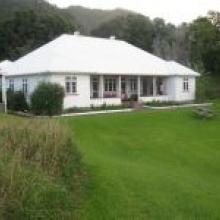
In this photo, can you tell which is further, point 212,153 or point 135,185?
point 212,153

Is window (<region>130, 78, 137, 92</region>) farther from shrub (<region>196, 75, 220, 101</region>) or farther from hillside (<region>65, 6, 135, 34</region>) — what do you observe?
hillside (<region>65, 6, 135, 34</region>)

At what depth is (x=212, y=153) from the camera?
64.6 ft

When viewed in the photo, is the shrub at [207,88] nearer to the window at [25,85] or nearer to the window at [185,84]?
the window at [185,84]

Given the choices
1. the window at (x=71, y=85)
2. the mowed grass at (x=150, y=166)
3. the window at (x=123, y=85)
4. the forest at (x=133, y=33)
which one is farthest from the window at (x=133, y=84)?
the mowed grass at (x=150, y=166)

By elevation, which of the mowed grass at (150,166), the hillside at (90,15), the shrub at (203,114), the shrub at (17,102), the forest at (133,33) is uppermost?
the hillside at (90,15)

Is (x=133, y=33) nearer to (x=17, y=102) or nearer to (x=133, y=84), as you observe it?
(x=133, y=84)

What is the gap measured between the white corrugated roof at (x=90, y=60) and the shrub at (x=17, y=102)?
1879 mm

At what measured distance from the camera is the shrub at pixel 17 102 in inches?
1373

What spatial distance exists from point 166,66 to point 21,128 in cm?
3370

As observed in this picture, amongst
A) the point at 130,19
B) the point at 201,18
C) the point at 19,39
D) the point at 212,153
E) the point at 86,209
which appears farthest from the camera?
the point at 130,19

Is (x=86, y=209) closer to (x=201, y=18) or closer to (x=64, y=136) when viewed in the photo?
(x=64, y=136)

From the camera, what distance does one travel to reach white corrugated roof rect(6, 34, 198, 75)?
1435 inches

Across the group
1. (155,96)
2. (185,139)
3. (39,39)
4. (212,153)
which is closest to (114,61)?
(155,96)

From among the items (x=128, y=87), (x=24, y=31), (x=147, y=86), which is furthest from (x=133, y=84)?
(x=24, y=31)
